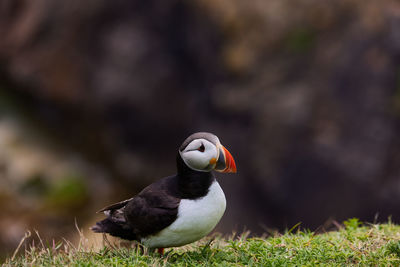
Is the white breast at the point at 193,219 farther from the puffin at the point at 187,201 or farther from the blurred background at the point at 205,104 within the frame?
the blurred background at the point at 205,104

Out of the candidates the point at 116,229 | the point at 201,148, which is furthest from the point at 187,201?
the point at 116,229

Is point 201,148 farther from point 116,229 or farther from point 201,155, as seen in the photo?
point 116,229

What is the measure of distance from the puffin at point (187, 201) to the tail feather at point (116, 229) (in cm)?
7

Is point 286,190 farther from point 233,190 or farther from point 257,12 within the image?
point 257,12

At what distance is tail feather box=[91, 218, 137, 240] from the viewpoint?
3.38 meters

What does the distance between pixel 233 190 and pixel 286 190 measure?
104 centimetres

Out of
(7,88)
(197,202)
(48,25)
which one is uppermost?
(48,25)

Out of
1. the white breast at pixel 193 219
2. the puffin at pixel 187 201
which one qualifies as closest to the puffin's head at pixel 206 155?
the puffin at pixel 187 201

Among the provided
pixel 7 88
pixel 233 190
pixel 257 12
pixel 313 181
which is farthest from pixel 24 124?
pixel 313 181

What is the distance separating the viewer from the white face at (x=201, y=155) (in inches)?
121

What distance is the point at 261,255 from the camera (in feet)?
10.7

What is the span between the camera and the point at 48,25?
946cm

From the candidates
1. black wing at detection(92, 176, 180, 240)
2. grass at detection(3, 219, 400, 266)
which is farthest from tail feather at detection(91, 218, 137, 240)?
Answer: grass at detection(3, 219, 400, 266)

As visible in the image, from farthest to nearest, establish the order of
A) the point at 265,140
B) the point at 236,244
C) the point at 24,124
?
the point at 24,124 < the point at 265,140 < the point at 236,244
